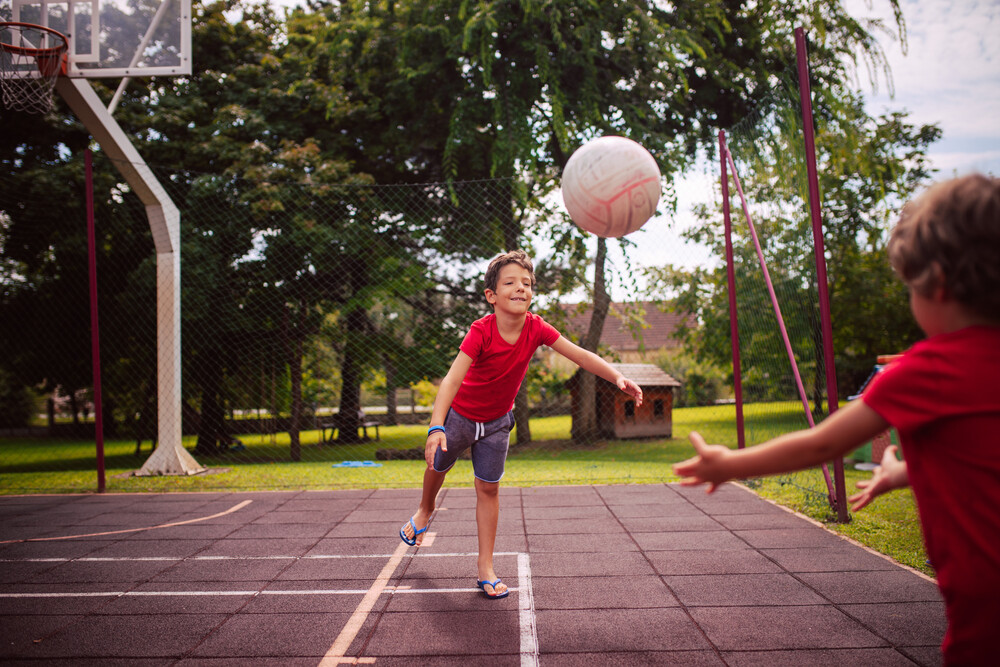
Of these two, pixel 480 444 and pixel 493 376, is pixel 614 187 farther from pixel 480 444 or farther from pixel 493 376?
pixel 480 444

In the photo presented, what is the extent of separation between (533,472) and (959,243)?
22.7ft

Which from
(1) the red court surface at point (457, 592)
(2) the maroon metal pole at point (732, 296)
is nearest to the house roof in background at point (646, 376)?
(2) the maroon metal pole at point (732, 296)

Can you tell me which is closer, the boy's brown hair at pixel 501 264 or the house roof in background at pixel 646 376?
the boy's brown hair at pixel 501 264

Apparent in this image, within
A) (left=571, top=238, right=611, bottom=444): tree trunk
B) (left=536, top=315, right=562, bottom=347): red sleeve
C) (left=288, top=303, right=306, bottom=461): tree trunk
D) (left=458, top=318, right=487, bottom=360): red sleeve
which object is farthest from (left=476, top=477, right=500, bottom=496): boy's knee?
(left=288, top=303, right=306, bottom=461): tree trunk

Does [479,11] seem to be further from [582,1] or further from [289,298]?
[289,298]

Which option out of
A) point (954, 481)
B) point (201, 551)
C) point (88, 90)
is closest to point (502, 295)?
point (954, 481)

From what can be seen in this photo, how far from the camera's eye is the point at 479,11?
9242mm

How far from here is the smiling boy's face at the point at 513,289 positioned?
9.89ft

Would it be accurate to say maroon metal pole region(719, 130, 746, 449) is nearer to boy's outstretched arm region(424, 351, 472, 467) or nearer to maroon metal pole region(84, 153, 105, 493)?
boy's outstretched arm region(424, 351, 472, 467)

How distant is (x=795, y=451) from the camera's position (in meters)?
1.28

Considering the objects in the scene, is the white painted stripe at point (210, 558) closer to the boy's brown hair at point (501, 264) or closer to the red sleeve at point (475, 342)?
the red sleeve at point (475, 342)

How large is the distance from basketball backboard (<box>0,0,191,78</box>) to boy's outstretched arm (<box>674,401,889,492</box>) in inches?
280

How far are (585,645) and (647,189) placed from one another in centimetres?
262

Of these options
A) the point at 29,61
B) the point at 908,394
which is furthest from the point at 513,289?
the point at 29,61
